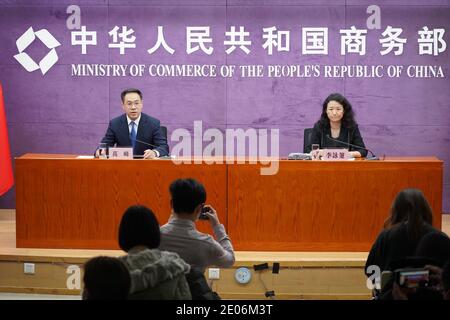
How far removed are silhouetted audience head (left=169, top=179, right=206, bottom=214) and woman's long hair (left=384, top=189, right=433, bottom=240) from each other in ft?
3.37

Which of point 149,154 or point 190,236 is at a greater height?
point 149,154

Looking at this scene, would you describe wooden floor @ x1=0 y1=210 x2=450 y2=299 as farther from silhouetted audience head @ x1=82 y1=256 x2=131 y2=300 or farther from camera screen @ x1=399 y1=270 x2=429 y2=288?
silhouetted audience head @ x1=82 y1=256 x2=131 y2=300

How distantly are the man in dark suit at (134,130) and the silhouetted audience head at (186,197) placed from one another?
259 centimetres

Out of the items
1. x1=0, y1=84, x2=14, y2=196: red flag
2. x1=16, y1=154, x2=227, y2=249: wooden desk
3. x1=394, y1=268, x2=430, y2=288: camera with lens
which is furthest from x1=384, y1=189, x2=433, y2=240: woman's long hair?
x1=0, y1=84, x2=14, y2=196: red flag

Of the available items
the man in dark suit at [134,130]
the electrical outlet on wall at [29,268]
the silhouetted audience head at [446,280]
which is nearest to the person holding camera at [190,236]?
the silhouetted audience head at [446,280]

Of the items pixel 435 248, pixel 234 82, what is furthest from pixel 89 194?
pixel 435 248

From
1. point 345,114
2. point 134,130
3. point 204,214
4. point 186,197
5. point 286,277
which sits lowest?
point 286,277

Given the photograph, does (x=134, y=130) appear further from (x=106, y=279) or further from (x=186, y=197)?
(x=106, y=279)

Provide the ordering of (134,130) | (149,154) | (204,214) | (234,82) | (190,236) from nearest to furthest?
(190,236), (204,214), (149,154), (134,130), (234,82)

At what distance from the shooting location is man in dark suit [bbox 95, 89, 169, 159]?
666 cm

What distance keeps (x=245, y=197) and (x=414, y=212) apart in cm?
200

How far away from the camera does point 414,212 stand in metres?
4.10

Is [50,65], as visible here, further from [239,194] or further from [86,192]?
[239,194]

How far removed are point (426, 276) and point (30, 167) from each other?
3409 mm
